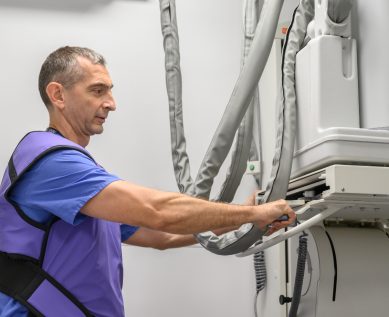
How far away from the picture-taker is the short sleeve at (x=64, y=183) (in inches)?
54.2

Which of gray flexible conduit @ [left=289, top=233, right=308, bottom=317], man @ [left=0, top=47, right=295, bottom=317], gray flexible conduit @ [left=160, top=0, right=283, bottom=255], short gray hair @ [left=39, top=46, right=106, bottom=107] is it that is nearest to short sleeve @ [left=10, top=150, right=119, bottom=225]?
man @ [left=0, top=47, right=295, bottom=317]

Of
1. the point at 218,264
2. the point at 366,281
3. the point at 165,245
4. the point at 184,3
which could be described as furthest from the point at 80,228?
the point at 184,3

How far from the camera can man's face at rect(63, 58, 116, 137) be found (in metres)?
1.69

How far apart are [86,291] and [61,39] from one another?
1.37m

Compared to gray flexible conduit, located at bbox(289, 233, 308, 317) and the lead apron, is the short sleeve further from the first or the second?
gray flexible conduit, located at bbox(289, 233, 308, 317)

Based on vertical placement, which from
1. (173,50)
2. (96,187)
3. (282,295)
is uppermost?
(173,50)

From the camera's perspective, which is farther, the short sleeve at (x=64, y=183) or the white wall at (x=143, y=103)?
the white wall at (x=143, y=103)

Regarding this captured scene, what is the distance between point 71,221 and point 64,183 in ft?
0.32

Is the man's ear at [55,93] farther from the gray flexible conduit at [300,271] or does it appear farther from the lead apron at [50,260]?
the gray flexible conduit at [300,271]

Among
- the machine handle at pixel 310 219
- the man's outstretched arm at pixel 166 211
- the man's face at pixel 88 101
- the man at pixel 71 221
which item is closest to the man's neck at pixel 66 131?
the man's face at pixel 88 101

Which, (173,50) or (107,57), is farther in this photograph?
(107,57)

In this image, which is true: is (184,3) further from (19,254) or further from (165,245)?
(19,254)

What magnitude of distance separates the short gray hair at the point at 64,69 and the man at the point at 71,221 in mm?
219

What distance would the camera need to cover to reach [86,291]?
147 cm
